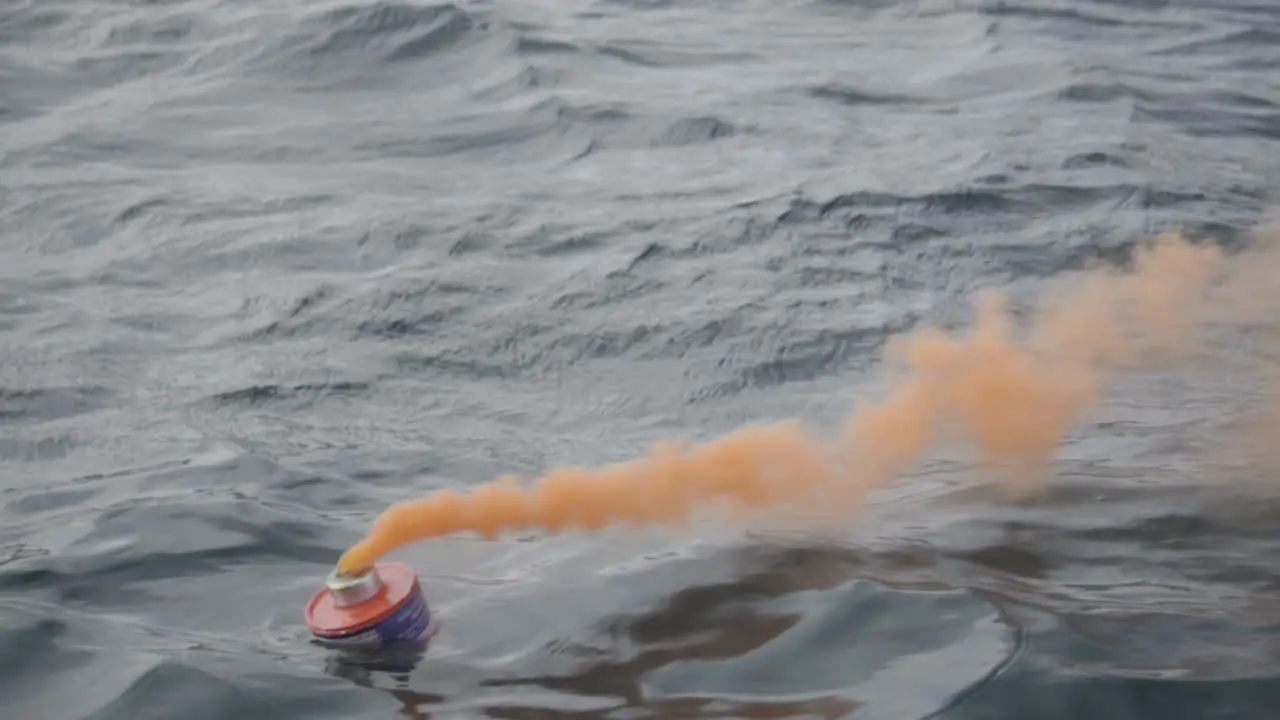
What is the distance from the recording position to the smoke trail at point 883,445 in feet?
17.9

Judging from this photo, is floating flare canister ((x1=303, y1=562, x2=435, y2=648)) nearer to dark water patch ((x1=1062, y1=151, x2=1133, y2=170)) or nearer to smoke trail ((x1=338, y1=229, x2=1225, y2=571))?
smoke trail ((x1=338, y1=229, x2=1225, y2=571))

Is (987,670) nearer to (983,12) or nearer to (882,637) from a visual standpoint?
(882,637)

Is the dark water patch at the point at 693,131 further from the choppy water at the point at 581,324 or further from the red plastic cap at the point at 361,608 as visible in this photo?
the red plastic cap at the point at 361,608

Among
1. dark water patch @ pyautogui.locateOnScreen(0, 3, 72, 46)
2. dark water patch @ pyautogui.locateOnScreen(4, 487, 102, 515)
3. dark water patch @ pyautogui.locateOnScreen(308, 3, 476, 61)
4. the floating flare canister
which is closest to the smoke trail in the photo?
the floating flare canister

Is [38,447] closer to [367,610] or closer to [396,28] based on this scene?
[367,610]

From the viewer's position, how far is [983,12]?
587 inches

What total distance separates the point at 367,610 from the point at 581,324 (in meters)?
3.97

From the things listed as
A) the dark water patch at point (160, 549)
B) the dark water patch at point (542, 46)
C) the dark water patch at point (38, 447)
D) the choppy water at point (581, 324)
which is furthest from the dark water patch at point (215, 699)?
the dark water patch at point (542, 46)

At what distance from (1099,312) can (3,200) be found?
6513mm

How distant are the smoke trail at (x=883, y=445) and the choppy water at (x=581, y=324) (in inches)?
7.1

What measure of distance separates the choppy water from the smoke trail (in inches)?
7.1

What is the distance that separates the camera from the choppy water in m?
4.90

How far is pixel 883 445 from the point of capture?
6363mm

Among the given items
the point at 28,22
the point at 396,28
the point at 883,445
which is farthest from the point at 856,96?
the point at 28,22
